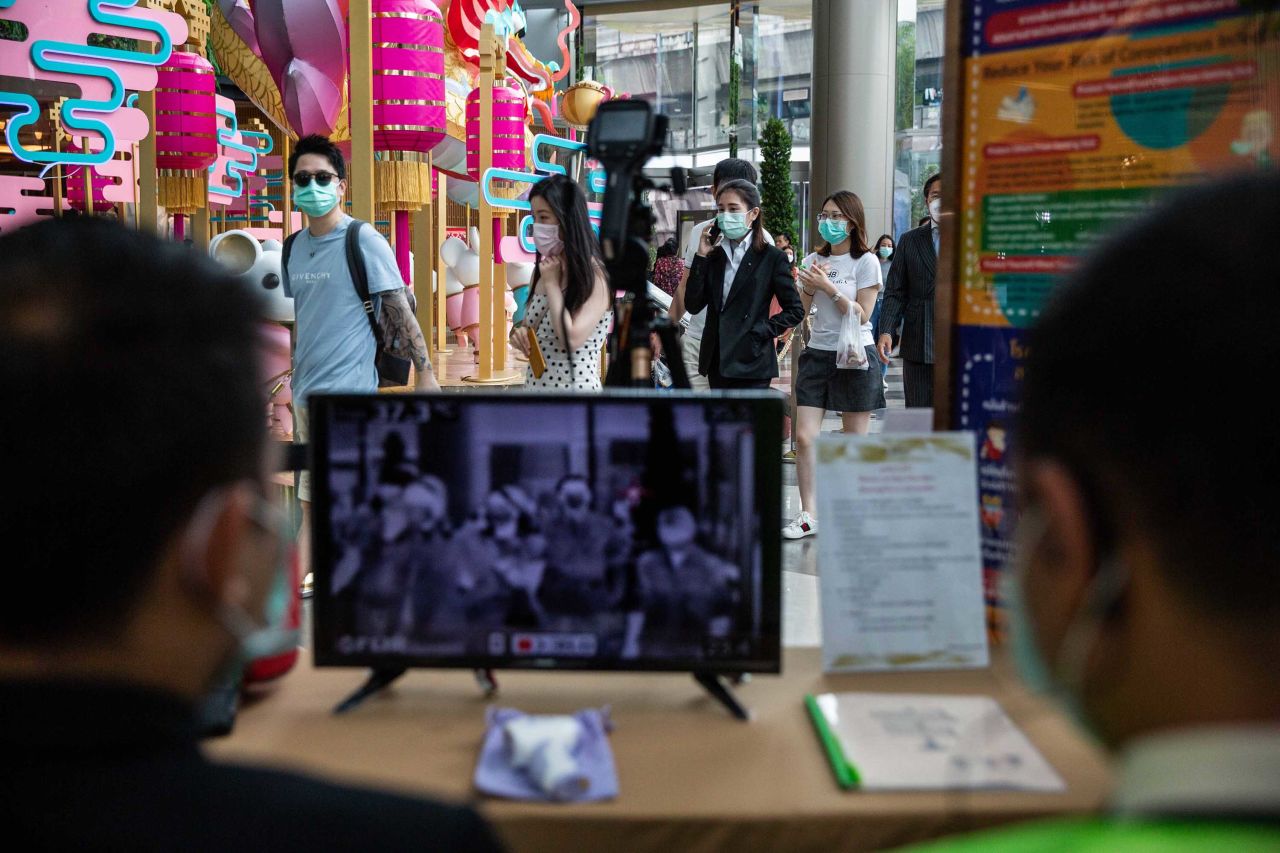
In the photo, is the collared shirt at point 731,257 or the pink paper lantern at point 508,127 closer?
the collared shirt at point 731,257

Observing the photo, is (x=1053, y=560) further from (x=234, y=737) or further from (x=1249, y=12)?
(x=1249, y=12)

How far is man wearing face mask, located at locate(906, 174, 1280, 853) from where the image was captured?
60 centimetres

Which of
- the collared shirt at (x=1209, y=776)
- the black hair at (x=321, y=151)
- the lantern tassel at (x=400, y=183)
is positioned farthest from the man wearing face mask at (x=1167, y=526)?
the lantern tassel at (x=400, y=183)

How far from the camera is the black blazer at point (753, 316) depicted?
197 inches

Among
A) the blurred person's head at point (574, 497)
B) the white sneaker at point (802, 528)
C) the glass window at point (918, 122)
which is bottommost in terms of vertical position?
the white sneaker at point (802, 528)

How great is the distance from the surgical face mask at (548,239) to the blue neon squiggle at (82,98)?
2.25 meters

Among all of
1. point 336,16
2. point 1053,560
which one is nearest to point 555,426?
point 1053,560

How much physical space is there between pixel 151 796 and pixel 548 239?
10.8 ft

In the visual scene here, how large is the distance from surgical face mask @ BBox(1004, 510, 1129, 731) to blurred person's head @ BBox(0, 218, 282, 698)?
1.74 ft

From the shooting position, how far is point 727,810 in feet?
4.16

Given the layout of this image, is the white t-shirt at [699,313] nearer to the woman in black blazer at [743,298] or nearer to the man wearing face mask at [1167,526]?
the woman in black blazer at [743,298]

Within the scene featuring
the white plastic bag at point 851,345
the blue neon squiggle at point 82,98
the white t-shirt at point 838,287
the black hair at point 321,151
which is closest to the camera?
the black hair at point 321,151

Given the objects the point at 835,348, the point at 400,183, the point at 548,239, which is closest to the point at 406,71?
the point at 400,183

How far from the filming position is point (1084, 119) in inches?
71.4
